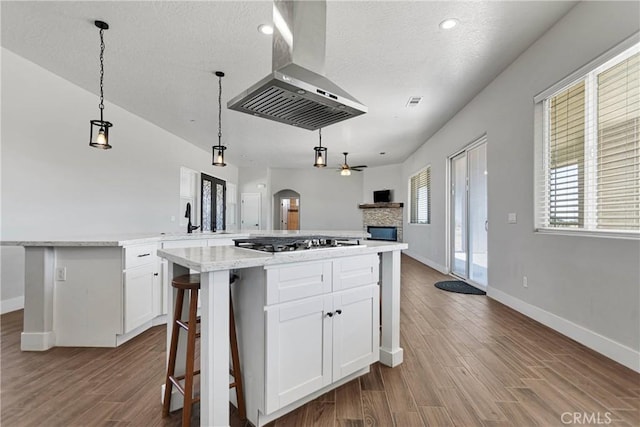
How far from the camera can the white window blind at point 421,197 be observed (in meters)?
7.56

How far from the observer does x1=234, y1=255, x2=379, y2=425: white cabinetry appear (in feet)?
5.08

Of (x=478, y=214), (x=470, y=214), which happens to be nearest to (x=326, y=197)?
(x=470, y=214)

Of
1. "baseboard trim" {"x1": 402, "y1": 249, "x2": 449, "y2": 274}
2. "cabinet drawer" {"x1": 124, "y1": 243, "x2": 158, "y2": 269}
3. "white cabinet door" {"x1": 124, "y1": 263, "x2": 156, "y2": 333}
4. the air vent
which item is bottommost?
"baseboard trim" {"x1": 402, "y1": 249, "x2": 449, "y2": 274}

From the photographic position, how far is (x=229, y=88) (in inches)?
170

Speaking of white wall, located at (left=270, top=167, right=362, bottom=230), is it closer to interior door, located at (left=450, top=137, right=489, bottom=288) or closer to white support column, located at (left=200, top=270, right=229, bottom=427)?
interior door, located at (left=450, top=137, right=489, bottom=288)

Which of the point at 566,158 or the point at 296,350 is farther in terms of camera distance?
the point at 566,158

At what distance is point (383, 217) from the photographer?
10.5m

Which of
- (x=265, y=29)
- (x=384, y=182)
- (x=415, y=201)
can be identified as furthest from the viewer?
(x=384, y=182)

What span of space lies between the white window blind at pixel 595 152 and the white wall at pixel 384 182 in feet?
22.2

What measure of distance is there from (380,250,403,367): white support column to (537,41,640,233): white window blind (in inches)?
68.8

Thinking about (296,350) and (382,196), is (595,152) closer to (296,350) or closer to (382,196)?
(296,350)

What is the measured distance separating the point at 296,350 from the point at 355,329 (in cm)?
48

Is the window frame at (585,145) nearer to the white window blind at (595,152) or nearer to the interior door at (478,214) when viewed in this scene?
the white window blind at (595,152)

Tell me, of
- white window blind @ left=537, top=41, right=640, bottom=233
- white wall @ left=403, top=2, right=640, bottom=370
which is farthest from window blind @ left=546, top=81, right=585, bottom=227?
white wall @ left=403, top=2, right=640, bottom=370
